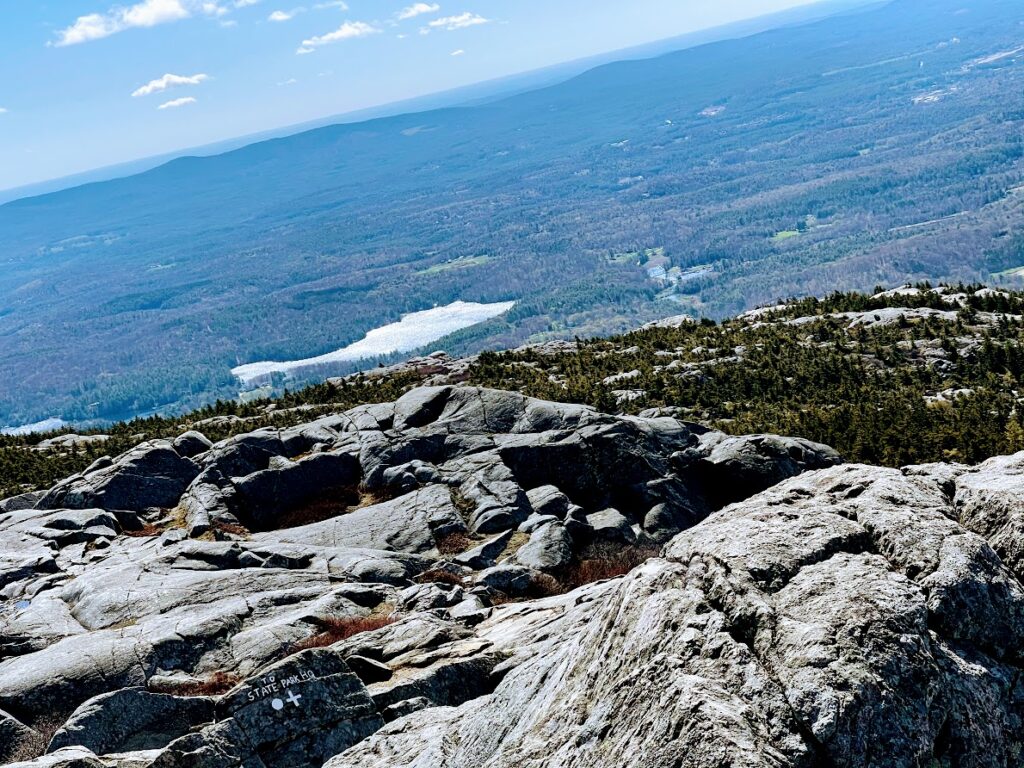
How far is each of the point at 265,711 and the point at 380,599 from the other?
7.93m

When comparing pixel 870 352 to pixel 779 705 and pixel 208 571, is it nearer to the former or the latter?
pixel 208 571

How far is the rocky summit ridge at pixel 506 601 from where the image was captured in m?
8.31

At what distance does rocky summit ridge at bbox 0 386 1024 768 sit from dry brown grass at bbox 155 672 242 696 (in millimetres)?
199

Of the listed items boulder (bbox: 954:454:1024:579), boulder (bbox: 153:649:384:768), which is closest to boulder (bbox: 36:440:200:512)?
boulder (bbox: 153:649:384:768)

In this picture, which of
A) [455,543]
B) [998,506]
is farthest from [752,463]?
[998,506]

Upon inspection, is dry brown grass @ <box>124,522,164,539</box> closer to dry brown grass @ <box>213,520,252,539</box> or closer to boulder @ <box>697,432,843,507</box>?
dry brown grass @ <box>213,520,252,539</box>

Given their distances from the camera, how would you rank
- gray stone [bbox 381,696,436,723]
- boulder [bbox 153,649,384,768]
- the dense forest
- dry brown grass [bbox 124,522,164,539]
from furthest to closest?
1. the dense forest
2. dry brown grass [bbox 124,522,164,539]
3. gray stone [bbox 381,696,436,723]
4. boulder [bbox 153,649,384,768]

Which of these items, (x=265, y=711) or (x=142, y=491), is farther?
(x=142, y=491)

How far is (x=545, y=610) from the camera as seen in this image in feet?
61.2

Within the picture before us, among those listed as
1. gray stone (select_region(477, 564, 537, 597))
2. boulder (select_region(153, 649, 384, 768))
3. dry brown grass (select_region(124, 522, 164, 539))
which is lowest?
gray stone (select_region(477, 564, 537, 597))

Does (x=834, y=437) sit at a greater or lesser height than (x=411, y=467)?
lesser

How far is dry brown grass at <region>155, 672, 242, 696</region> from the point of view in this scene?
17.8 metres

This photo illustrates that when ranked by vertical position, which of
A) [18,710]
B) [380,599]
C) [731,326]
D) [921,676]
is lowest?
[731,326]

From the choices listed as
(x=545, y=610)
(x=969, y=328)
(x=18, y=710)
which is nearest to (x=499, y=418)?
(x=545, y=610)
